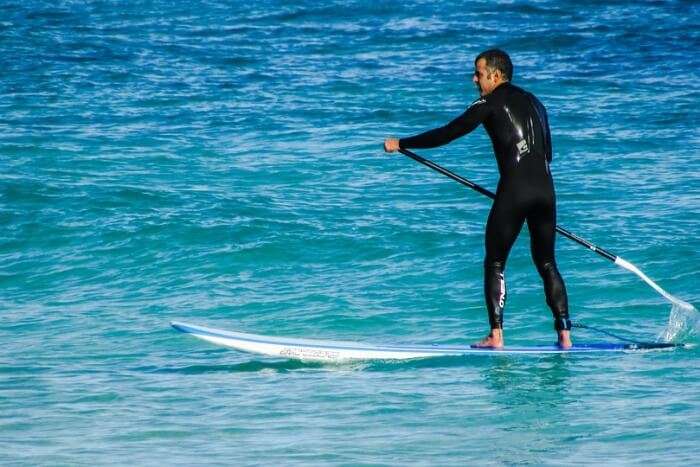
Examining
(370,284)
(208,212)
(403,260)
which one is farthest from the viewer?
(208,212)

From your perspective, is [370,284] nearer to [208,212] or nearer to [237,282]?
[237,282]

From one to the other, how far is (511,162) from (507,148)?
0.29 ft

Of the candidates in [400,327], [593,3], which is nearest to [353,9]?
[593,3]

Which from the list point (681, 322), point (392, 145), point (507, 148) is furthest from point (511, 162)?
point (681, 322)

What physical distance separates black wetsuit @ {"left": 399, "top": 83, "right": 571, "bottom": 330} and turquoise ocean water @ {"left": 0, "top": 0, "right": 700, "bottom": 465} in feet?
2.29

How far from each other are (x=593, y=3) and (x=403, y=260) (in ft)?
47.9

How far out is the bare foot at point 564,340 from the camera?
8344 millimetres

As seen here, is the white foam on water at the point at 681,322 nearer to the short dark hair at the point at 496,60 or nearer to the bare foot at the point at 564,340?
the bare foot at the point at 564,340

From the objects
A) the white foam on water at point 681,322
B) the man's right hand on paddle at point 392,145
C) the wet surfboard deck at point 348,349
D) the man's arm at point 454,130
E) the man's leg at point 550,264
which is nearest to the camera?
the man's arm at point 454,130

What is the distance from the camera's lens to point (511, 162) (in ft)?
26.2

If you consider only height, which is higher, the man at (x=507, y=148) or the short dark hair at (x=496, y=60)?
the short dark hair at (x=496, y=60)

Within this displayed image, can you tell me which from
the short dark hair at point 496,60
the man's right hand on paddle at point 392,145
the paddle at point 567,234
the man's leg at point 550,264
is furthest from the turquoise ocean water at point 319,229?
the short dark hair at point 496,60

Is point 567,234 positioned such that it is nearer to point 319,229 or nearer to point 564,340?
point 564,340

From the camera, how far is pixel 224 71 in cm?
2089
